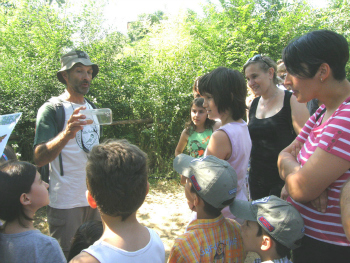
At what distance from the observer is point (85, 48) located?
5.48 m

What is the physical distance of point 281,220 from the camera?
1.22m

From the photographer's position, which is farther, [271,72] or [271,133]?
[271,72]

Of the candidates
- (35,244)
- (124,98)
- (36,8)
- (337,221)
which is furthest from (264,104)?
(36,8)

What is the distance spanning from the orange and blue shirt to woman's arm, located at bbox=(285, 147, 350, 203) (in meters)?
0.44

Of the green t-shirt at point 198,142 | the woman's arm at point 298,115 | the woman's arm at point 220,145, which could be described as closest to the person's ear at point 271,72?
the woman's arm at point 298,115

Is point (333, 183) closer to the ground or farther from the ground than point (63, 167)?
farther from the ground

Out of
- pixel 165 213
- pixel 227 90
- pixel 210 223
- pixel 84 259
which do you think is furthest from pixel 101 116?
pixel 165 213

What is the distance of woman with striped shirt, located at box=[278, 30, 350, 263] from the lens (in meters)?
1.08

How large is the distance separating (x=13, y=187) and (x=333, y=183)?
1.60 metres

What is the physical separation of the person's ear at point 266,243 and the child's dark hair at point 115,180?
653 mm

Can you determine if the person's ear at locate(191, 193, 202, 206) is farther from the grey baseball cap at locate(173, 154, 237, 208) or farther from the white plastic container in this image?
the white plastic container

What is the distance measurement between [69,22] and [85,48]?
1.97 ft

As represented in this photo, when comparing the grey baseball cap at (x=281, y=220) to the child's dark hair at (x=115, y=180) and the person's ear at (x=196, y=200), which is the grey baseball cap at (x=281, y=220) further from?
the child's dark hair at (x=115, y=180)

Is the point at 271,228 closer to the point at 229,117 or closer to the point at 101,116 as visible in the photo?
the point at 229,117
